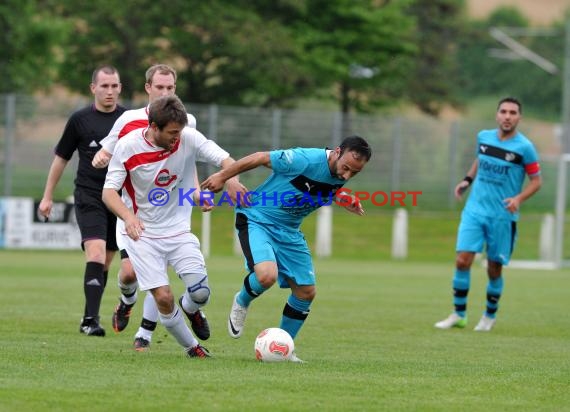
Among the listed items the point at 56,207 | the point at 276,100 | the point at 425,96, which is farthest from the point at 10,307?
the point at 425,96

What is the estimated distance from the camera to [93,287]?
36.9ft

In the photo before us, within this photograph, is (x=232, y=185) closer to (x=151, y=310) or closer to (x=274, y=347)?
(x=274, y=347)

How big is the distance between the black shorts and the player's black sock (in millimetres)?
281

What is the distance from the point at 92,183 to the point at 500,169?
16.4ft

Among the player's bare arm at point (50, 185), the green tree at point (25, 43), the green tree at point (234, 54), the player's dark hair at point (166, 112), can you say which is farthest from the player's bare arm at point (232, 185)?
the green tree at point (25, 43)

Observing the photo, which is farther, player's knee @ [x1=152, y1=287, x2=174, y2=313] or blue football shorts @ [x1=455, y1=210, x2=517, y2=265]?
blue football shorts @ [x1=455, y1=210, x2=517, y2=265]

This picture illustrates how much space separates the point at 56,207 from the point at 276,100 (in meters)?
19.1

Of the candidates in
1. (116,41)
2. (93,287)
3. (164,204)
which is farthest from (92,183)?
(116,41)

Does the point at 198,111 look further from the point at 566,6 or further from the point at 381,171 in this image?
the point at 566,6

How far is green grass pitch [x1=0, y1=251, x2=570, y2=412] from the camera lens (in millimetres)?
7168

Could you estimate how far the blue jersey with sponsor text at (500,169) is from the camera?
1389cm

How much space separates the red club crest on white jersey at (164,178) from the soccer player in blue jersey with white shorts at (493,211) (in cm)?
543

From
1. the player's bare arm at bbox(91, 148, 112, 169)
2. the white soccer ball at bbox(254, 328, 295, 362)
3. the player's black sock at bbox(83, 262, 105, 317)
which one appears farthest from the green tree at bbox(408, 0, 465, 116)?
the white soccer ball at bbox(254, 328, 295, 362)

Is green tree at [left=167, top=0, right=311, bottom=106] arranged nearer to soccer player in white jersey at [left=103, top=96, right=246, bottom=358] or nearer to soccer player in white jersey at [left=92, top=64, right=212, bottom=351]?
soccer player in white jersey at [left=92, top=64, right=212, bottom=351]
